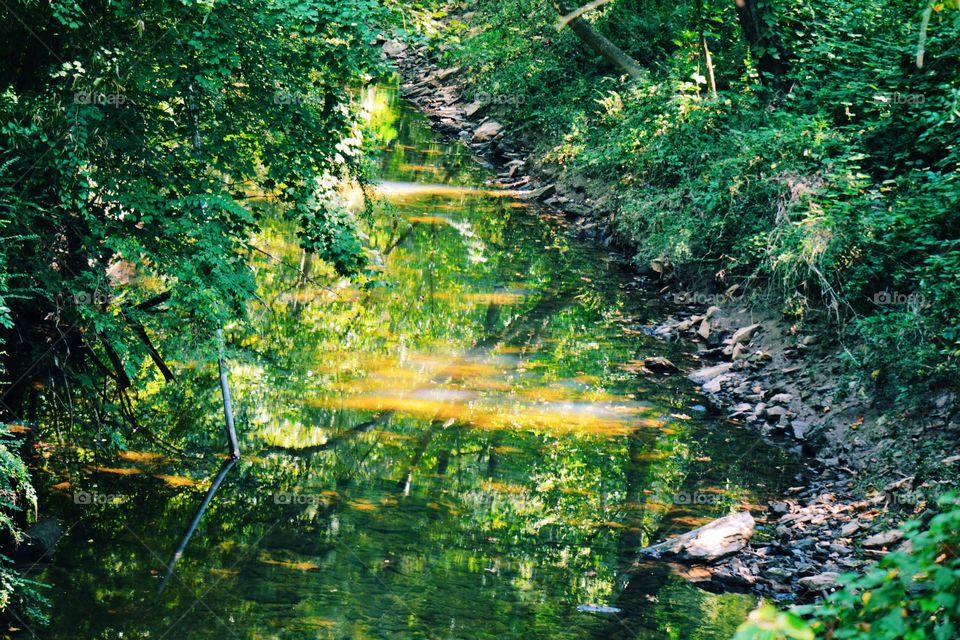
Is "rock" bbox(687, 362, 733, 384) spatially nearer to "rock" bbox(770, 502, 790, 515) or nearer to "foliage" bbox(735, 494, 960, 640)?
"rock" bbox(770, 502, 790, 515)

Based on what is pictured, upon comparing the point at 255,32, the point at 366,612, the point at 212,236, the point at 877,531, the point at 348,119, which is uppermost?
the point at 255,32

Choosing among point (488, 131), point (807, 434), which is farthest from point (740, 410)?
point (488, 131)

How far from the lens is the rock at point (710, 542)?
6.92 m

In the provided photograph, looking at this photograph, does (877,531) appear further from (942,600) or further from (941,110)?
(941,110)

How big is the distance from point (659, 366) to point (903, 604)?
7.75 metres

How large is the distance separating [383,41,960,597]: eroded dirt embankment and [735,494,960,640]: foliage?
0.91 metres

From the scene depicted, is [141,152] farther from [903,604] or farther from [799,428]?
[799,428]

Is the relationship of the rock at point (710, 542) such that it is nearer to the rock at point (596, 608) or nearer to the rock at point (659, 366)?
the rock at point (596, 608)

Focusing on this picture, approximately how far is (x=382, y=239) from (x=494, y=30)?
8348mm

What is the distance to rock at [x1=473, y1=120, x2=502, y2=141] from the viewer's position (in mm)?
21484

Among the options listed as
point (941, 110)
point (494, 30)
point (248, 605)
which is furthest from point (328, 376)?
point (494, 30)

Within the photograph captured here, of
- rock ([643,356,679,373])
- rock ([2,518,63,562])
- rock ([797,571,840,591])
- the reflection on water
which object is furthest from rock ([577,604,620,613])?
rock ([643,356,679,373])

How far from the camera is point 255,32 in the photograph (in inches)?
273

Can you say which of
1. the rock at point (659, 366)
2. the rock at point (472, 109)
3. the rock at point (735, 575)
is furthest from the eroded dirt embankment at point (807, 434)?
the rock at point (472, 109)
